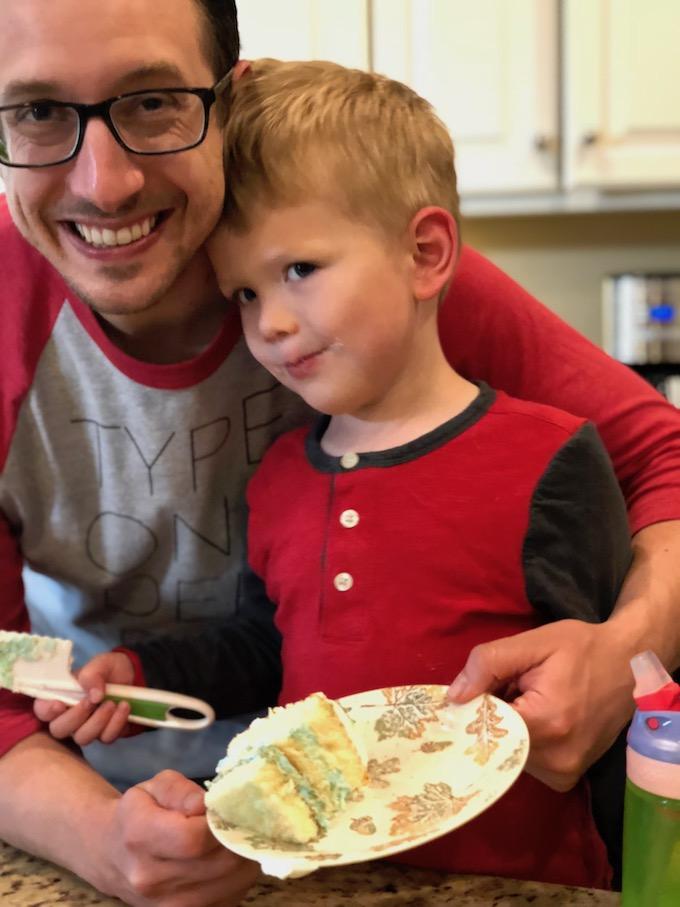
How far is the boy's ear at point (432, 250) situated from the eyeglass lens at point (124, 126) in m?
0.23

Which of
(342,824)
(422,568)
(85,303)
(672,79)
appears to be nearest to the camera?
(342,824)

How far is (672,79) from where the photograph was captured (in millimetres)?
2295

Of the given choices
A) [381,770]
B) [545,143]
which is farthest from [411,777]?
[545,143]

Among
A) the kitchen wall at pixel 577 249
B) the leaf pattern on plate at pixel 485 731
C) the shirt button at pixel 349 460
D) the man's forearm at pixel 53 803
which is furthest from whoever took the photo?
the kitchen wall at pixel 577 249

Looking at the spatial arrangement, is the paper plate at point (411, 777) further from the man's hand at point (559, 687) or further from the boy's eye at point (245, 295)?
the boy's eye at point (245, 295)

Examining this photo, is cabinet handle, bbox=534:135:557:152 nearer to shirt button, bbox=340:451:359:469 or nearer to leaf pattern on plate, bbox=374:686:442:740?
shirt button, bbox=340:451:359:469

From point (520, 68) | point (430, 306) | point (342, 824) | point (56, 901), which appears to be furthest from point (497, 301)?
point (520, 68)

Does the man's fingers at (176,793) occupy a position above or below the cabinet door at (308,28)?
below

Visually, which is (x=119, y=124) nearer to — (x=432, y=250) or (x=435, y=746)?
(x=432, y=250)

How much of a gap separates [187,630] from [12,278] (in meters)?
0.43

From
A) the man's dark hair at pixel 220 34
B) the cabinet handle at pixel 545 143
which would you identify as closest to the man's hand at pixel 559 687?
the man's dark hair at pixel 220 34

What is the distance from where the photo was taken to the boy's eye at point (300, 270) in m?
0.87

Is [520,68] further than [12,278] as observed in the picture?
Yes

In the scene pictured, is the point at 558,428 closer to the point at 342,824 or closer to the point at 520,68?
the point at 342,824
